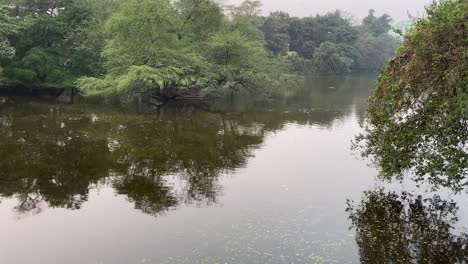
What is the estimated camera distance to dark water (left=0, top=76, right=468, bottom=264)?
30.1 feet

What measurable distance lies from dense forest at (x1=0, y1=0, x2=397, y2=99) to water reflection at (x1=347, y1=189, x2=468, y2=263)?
1752 cm

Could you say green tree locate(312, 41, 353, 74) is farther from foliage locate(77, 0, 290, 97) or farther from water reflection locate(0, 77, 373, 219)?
water reflection locate(0, 77, 373, 219)

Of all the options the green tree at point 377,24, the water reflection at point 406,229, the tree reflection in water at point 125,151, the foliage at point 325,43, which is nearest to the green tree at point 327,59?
the foliage at point 325,43

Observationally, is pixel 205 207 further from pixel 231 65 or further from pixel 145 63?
pixel 231 65

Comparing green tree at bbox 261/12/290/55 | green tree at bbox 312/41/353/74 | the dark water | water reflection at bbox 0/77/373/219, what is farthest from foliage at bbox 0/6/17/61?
green tree at bbox 312/41/353/74

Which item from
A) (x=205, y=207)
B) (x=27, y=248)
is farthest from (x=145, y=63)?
(x=27, y=248)

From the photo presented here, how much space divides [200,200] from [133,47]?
17.9 meters

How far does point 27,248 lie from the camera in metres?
9.15

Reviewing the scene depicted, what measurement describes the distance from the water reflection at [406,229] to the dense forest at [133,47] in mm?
17518

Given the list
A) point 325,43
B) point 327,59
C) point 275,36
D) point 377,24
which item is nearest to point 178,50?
point 275,36

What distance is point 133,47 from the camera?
2734cm

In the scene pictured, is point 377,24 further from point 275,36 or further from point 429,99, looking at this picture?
point 429,99

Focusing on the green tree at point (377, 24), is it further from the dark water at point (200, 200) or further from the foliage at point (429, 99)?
the foliage at point (429, 99)

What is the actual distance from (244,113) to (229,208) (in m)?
15.8
